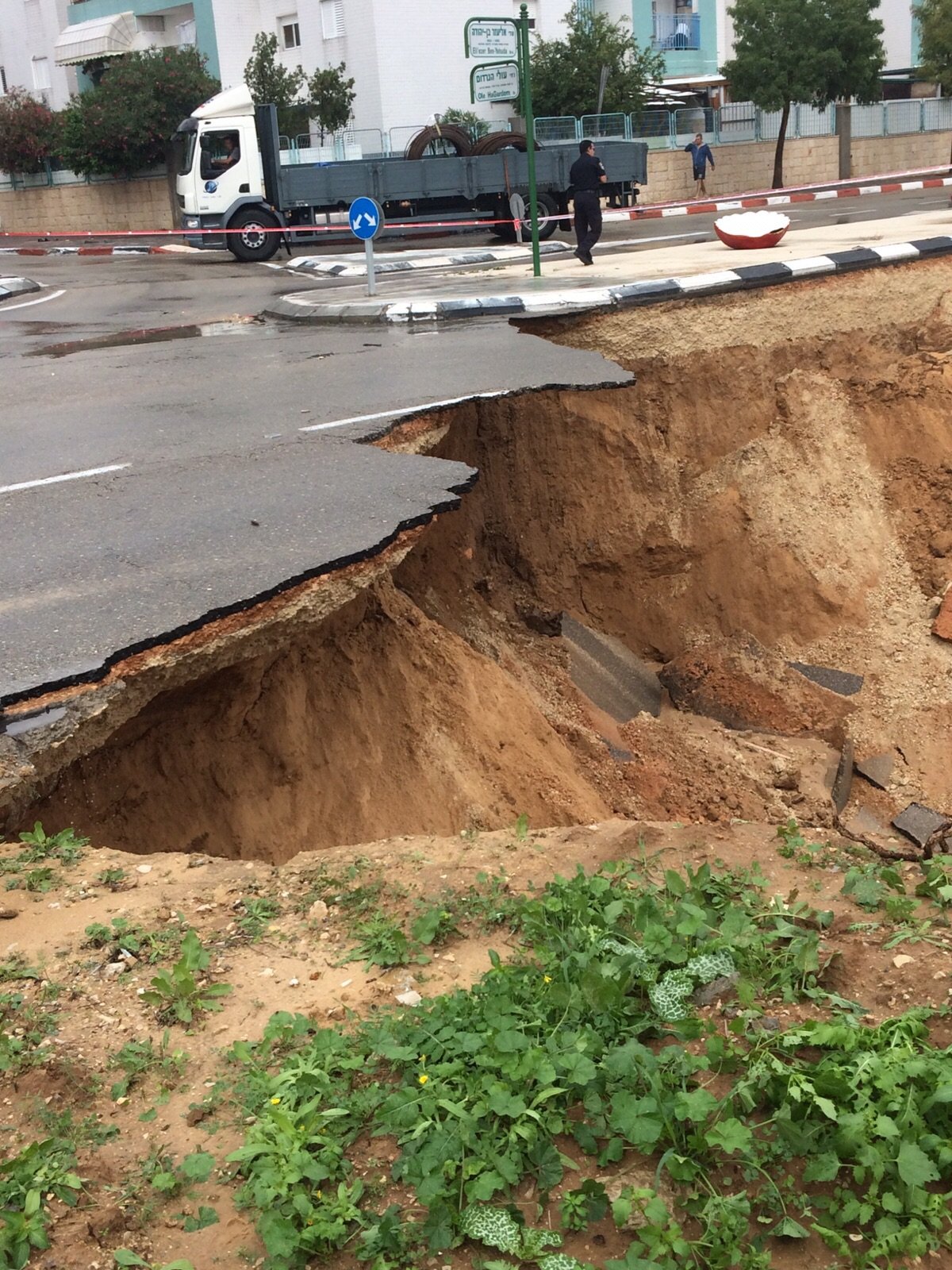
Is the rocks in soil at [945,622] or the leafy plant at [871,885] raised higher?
the leafy plant at [871,885]

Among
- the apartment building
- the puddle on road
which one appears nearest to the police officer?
the puddle on road

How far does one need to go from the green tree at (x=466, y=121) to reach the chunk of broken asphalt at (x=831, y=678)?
25.6m

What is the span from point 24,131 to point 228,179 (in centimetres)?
1849

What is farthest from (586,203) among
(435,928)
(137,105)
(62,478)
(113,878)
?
(137,105)

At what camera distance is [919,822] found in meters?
Result: 8.02

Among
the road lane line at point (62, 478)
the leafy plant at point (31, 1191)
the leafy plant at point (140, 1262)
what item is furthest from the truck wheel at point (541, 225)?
the leafy plant at point (140, 1262)

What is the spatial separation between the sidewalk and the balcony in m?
25.4

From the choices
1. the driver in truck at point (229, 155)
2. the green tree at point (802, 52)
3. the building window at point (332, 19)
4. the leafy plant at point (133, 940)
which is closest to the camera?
the leafy plant at point (133, 940)

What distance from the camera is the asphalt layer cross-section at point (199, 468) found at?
4.82m

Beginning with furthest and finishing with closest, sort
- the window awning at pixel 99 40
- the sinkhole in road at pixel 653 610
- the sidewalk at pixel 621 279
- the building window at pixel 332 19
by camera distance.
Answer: the window awning at pixel 99 40 < the building window at pixel 332 19 < the sidewalk at pixel 621 279 < the sinkhole in road at pixel 653 610

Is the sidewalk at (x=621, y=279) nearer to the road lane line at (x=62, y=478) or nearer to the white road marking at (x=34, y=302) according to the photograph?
the white road marking at (x=34, y=302)

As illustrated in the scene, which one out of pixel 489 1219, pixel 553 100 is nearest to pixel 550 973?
pixel 489 1219

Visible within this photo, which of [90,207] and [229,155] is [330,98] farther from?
[229,155]

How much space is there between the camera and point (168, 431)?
782 cm
